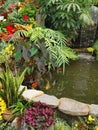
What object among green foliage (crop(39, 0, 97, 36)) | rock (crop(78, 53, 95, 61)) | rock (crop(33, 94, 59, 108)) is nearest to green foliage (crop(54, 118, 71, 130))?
rock (crop(33, 94, 59, 108))

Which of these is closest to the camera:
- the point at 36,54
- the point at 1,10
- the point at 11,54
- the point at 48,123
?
the point at 48,123

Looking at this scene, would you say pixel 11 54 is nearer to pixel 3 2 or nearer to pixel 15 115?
pixel 15 115

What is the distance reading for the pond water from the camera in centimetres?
506

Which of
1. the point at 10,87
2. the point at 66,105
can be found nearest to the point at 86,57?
the point at 66,105

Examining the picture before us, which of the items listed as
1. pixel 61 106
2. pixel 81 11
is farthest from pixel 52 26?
pixel 61 106

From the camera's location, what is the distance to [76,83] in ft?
17.9

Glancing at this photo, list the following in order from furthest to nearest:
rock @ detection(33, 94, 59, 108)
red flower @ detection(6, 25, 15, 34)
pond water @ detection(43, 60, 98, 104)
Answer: red flower @ detection(6, 25, 15, 34) < pond water @ detection(43, 60, 98, 104) < rock @ detection(33, 94, 59, 108)

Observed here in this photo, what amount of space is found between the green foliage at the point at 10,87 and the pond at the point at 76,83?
1077mm

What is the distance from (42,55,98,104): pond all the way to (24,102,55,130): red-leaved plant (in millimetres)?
1231

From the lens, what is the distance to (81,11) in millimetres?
6121

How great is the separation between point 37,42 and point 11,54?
558mm

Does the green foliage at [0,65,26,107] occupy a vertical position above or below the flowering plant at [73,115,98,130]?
above

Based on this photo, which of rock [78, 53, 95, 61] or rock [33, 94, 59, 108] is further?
rock [78, 53, 95, 61]

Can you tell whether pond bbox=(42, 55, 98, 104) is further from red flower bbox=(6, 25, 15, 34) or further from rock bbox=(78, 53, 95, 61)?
red flower bbox=(6, 25, 15, 34)
